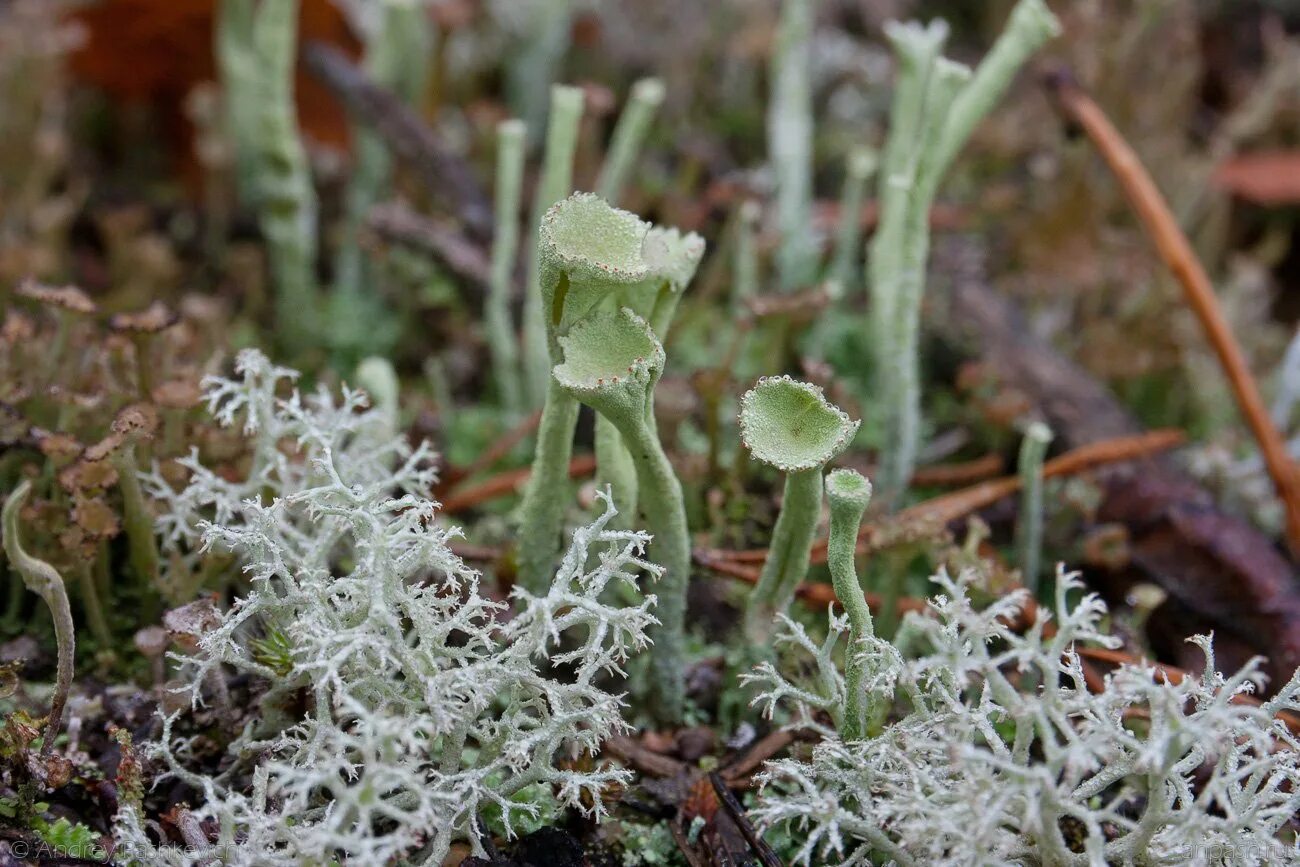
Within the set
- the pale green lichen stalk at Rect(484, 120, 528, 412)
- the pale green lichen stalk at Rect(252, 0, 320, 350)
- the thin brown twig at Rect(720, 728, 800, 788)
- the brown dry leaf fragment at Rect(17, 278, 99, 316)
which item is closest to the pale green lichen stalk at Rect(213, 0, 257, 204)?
the pale green lichen stalk at Rect(252, 0, 320, 350)

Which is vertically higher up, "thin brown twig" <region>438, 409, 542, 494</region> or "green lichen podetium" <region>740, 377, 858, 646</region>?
"green lichen podetium" <region>740, 377, 858, 646</region>

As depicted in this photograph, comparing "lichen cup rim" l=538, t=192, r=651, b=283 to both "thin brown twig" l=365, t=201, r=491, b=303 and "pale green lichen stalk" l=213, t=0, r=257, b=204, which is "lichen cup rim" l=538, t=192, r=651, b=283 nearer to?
"thin brown twig" l=365, t=201, r=491, b=303

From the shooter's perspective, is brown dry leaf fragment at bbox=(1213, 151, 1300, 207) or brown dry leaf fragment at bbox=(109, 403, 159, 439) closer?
brown dry leaf fragment at bbox=(109, 403, 159, 439)

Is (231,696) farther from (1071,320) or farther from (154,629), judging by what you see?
(1071,320)

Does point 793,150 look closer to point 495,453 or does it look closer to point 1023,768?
point 495,453

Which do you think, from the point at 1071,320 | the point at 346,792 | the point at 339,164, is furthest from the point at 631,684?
the point at 339,164

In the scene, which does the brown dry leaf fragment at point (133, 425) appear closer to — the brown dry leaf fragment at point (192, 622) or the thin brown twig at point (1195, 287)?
the brown dry leaf fragment at point (192, 622)

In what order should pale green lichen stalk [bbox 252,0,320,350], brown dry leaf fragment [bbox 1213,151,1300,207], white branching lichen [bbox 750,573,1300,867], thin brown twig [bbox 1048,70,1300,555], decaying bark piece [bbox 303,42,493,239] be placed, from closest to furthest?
white branching lichen [bbox 750,573,1300,867]
thin brown twig [bbox 1048,70,1300,555]
pale green lichen stalk [bbox 252,0,320,350]
decaying bark piece [bbox 303,42,493,239]
brown dry leaf fragment [bbox 1213,151,1300,207]
